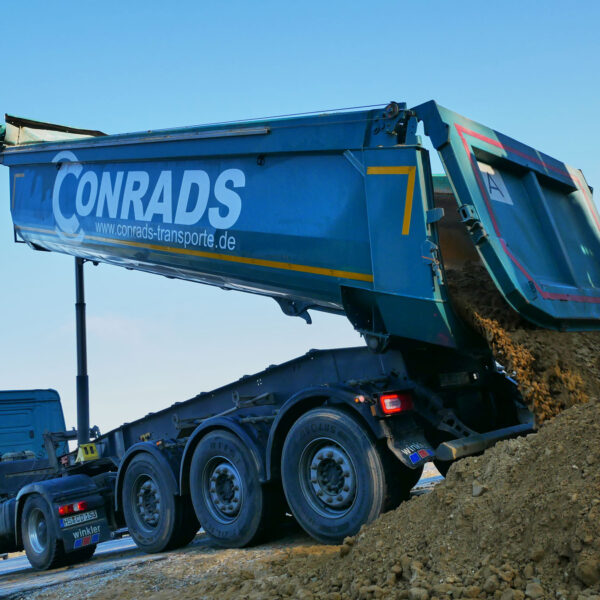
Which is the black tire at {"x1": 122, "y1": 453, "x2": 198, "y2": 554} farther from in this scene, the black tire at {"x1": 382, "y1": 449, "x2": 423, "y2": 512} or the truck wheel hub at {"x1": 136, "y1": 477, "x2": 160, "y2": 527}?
the black tire at {"x1": 382, "y1": 449, "x2": 423, "y2": 512}

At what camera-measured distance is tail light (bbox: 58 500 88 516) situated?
311 inches

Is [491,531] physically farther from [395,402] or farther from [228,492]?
[228,492]

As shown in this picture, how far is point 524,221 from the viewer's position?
19.4ft

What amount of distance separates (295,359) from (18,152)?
5.47 meters

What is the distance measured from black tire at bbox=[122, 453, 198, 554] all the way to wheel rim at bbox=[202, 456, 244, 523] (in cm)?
52

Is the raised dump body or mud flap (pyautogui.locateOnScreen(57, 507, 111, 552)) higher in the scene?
the raised dump body

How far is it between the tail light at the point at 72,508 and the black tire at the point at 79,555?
16.7 inches

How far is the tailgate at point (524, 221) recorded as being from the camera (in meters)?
5.16

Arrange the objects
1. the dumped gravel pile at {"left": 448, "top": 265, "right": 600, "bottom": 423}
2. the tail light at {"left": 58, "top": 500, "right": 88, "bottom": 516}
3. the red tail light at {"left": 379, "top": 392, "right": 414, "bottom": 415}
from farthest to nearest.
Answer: the tail light at {"left": 58, "top": 500, "right": 88, "bottom": 516} < the red tail light at {"left": 379, "top": 392, "right": 414, "bottom": 415} < the dumped gravel pile at {"left": 448, "top": 265, "right": 600, "bottom": 423}

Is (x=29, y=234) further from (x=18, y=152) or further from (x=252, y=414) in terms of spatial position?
(x=252, y=414)

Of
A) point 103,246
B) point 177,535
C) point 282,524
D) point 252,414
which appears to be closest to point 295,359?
point 252,414

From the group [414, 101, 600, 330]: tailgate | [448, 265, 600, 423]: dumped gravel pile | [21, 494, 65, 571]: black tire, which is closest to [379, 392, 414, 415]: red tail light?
[448, 265, 600, 423]: dumped gravel pile

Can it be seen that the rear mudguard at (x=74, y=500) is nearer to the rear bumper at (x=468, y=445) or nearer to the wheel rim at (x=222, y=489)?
the wheel rim at (x=222, y=489)

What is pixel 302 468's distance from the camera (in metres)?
5.76
